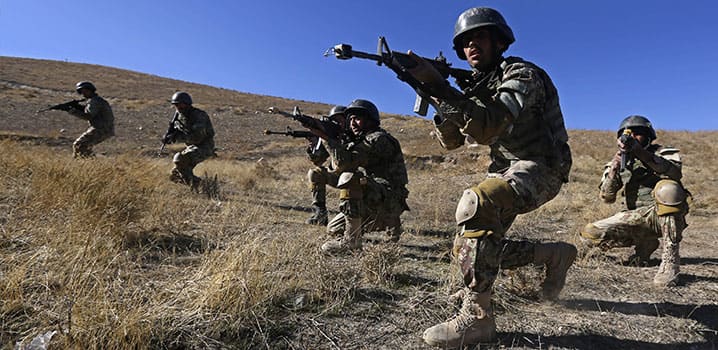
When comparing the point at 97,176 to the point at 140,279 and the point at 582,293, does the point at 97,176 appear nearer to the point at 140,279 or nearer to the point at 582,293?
the point at 140,279

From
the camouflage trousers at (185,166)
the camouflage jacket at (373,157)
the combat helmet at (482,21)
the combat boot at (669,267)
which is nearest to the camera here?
the combat helmet at (482,21)

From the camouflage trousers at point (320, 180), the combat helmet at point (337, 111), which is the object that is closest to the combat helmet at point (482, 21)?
the combat helmet at point (337, 111)

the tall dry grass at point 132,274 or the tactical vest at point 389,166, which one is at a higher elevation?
the tactical vest at point 389,166

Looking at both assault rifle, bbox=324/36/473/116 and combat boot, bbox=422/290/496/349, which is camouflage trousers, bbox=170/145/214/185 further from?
combat boot, bbox=422/290/496/349

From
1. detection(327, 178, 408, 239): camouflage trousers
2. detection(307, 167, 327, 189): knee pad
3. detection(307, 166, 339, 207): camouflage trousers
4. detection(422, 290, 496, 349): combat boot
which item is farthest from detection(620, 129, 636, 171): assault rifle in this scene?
detection(307, 167, 327, 189): knee pad

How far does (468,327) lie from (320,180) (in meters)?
3.81

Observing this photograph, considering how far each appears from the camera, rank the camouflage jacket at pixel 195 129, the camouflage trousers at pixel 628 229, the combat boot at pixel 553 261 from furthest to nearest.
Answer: the camouflage jacket at pixel 195 129 < the camouflage trousers at pixel 628 229 < the combat boot at pixel 553 261

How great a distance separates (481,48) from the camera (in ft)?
8.31

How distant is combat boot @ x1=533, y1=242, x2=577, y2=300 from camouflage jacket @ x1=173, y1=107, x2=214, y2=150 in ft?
21.0

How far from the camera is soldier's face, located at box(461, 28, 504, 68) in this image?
2529mm

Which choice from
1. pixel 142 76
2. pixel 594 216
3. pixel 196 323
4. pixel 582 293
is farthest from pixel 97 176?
pixel 142 76

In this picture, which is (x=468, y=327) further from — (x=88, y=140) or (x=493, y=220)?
(x=88, y=140)

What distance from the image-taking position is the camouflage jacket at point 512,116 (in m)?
2.00

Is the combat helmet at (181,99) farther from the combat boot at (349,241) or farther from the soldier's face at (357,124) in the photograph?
the combat boot at (349,241)
